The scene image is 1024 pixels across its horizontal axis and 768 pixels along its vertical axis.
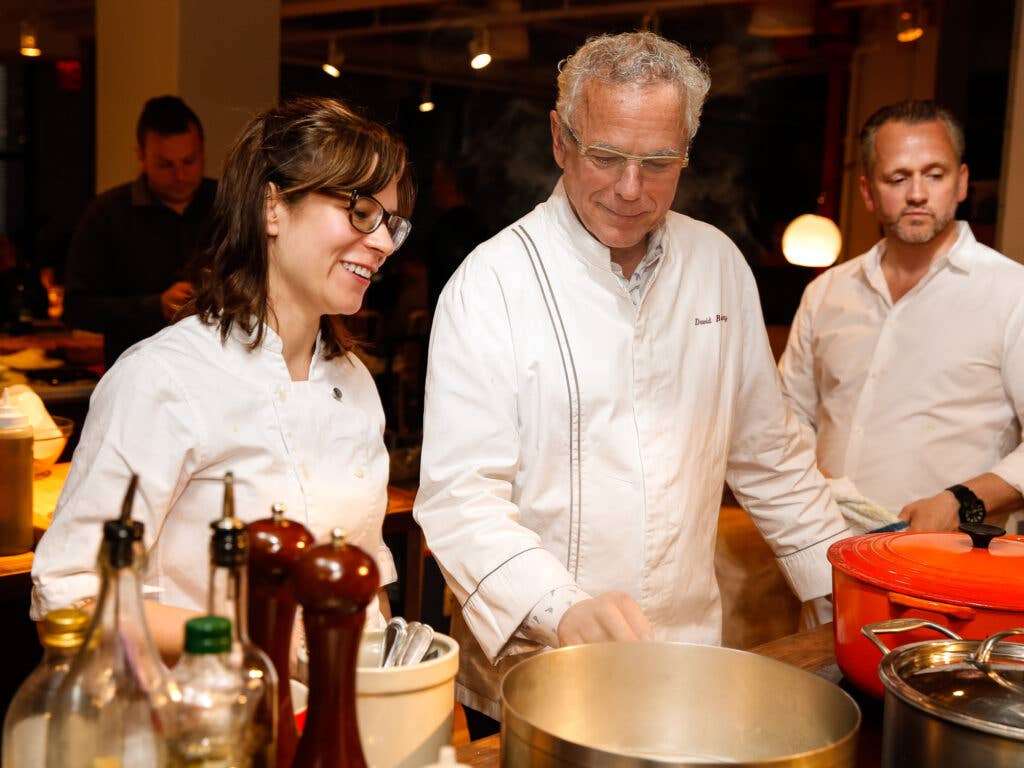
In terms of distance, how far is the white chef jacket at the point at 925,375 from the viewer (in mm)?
2498

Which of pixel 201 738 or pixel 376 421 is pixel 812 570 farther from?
pixel 201 738

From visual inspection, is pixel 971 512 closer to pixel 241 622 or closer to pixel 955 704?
pixel 955 704

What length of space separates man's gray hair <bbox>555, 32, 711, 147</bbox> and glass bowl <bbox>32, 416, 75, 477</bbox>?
4.73 ft

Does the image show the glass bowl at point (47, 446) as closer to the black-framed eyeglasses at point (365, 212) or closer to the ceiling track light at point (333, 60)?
the black-framed eyeglasses at point (365, 212)

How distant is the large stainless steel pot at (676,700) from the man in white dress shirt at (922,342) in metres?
1.64

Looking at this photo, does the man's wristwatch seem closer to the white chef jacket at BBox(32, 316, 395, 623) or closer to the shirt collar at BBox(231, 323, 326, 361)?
the white chef jacket at BBox(32, 316, 395, 623)

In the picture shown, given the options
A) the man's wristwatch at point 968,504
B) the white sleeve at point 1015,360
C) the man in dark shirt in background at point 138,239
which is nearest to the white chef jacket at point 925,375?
the white sleeve at point 1015,360

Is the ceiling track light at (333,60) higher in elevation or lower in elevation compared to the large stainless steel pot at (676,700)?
higher

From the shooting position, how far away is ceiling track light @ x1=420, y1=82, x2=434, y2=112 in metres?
6.37

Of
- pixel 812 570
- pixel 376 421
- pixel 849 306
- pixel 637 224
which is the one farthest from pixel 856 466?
pixel 376 421

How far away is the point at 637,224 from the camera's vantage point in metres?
1.77

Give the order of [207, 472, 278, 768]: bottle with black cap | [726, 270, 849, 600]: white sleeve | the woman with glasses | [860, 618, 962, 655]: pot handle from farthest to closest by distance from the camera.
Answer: [726, 270, 849, 600]: white sleeve
the woman with glasses
[860, 618, 962, 655]: pot handle
[207, 472, 278, 768]: bottle with black cap

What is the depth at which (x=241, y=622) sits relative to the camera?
0.76m

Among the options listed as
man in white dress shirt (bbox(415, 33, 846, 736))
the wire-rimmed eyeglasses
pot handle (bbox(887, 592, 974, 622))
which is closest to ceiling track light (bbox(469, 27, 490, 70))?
man in white dress shirt (bbox(415, 33, 846, 736))
